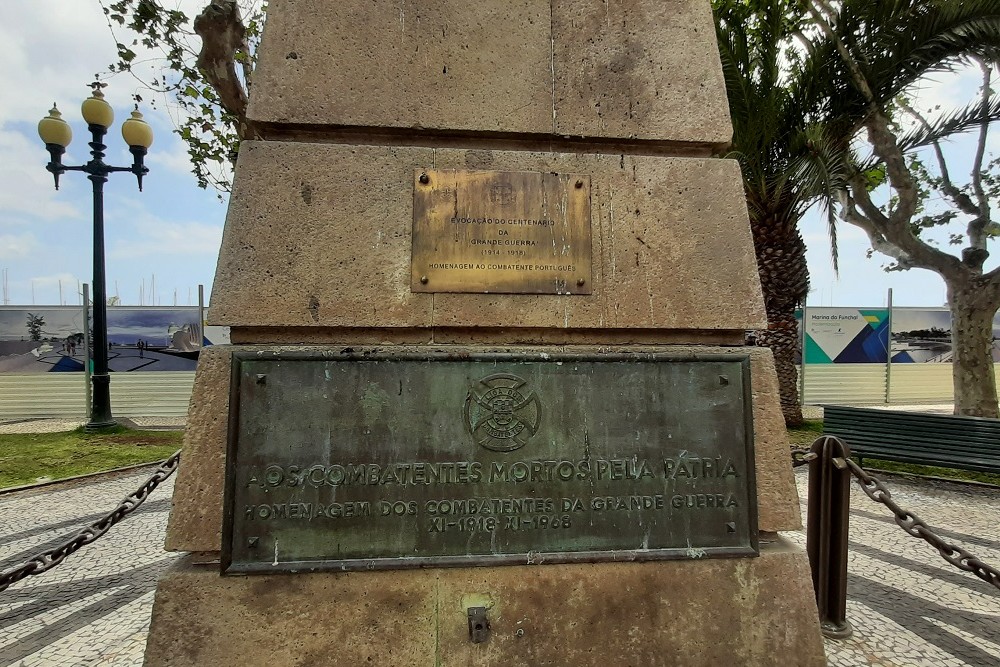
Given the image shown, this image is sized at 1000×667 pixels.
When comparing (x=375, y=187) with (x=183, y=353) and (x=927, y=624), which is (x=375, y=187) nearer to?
(x=927, y=624)

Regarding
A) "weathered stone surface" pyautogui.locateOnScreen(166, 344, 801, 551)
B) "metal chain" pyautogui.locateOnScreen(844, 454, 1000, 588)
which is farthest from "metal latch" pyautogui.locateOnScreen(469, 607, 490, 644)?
"metal chain" pyautogui.locateOnScreen(844, 454, 1000, 588)

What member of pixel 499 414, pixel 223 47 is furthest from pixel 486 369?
pixel 223 47

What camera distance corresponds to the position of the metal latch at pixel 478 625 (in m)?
1.91

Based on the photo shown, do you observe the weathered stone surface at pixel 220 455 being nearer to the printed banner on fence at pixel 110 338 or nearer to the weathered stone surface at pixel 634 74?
the weathered stone surface at pixel 634 74

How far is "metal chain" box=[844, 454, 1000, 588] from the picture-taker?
79.7 inches

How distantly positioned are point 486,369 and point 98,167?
34.0ft

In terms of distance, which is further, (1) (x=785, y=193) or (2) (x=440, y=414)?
(1) (x=785, y=193)

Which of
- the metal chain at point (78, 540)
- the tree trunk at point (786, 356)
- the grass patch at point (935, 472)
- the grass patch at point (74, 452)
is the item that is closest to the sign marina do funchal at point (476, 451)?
the metal chain at point (78, 540)

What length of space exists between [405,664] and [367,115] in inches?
83.7

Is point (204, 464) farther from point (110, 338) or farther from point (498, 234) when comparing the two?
point (110, 338)

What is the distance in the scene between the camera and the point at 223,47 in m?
6.54

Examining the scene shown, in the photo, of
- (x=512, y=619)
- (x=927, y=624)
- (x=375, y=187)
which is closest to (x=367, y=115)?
(x=375, y=187)

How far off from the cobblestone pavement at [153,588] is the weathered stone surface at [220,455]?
0.60m

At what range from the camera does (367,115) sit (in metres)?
2.22
